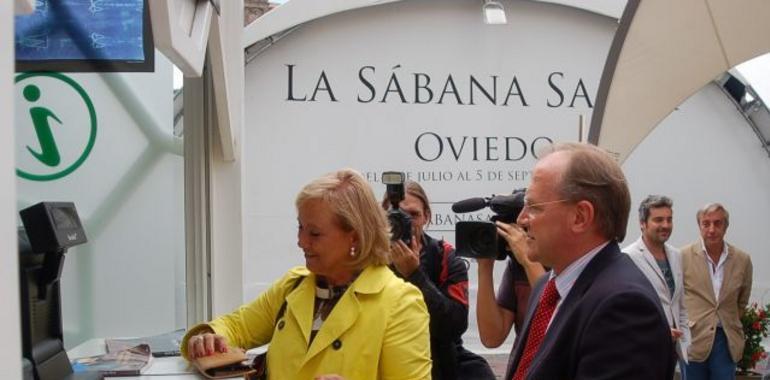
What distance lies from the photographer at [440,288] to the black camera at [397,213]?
0.19 feet

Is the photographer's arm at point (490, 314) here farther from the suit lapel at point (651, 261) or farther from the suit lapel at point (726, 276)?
the suit lapel at point (726, 276)

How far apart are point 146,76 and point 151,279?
114cm

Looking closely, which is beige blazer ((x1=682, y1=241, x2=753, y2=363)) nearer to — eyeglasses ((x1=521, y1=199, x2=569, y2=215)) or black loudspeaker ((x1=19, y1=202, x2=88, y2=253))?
eyeglasses ((x1=521, y1=199, x2=569, y2=215))

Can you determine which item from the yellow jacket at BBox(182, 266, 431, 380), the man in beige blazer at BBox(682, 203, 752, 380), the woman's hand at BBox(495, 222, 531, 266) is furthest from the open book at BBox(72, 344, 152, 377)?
the man in beige blazer at BBox(682, 203, 752, 380)

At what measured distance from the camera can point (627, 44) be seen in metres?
6.67

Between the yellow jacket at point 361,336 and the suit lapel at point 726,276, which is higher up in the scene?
the yellow jacket at point 361,336

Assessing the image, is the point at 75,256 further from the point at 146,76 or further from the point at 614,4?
the point at 614,4

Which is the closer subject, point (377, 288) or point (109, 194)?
point (377, 288)

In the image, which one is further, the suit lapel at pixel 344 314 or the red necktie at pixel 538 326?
the suit lapel at pixel 344 314

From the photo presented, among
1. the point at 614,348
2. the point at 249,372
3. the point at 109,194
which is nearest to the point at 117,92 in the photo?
the point at 109,194

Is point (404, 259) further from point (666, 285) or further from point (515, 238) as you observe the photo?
point (666, 285)

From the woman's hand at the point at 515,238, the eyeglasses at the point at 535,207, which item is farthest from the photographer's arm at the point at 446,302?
the eyeglasses at the point at 535,207

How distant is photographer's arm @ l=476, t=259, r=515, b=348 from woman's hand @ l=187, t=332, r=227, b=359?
1.12 m

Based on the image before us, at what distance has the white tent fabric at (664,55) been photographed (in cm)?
644
